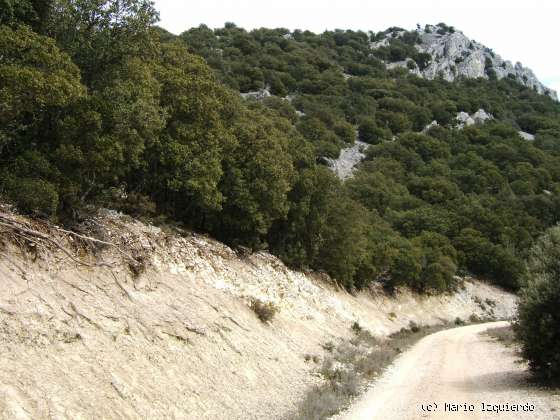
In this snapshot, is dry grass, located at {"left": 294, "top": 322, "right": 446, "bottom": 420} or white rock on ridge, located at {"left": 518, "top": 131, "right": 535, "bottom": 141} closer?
dry grass, located at {"left": 294, "top": 322, "right": 446, "bottom": 420}

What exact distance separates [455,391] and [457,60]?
586ft

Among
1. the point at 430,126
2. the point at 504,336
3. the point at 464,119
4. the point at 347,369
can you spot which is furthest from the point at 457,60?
the point at 347,369

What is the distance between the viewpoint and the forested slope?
15.3 meters

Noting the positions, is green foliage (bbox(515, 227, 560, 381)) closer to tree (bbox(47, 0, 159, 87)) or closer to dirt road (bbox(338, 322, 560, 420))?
dirt road (bbox(338, 322, 560, 420))

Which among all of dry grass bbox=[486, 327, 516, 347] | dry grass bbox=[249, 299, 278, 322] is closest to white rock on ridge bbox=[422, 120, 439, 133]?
dry grass bbox=[486, 327, 516, 347]

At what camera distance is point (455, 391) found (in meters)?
17.2

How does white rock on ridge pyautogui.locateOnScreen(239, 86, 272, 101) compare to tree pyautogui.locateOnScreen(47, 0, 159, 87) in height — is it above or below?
above

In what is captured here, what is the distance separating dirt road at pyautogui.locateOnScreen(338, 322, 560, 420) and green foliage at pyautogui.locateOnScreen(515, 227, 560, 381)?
1116 millimetres

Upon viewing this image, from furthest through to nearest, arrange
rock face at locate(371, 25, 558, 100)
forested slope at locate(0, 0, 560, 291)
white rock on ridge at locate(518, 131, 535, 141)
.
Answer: rock face at locate(371, 25, 558, 100) < white rock on ridge at locate(518, 131, 535, 141) < forested slope at locate(0, 0, 560, 291)

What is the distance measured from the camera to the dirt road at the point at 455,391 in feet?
46.4

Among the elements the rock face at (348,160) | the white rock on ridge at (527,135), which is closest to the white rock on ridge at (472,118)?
the white rock on ridge at (527,135)

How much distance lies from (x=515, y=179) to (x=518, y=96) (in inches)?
3186

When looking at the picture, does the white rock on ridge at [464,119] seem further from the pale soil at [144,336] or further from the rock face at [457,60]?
the pale soil at [144,336]

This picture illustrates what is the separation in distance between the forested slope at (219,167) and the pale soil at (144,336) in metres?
2.19
